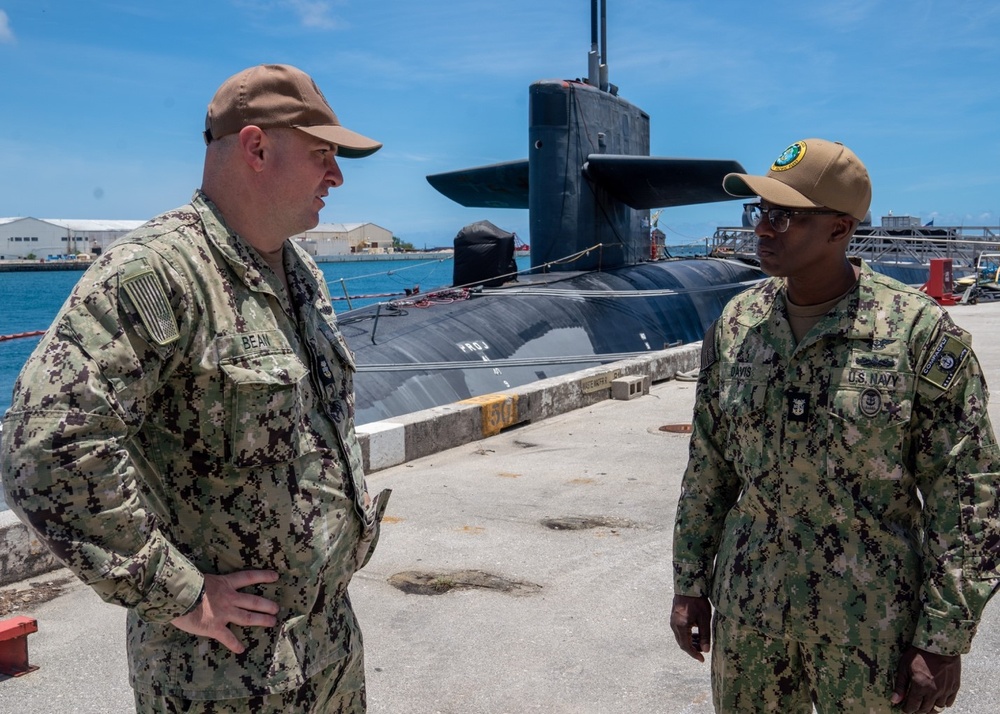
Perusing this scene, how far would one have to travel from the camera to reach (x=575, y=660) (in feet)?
14.1

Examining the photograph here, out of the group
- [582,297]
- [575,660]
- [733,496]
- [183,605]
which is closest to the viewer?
[183,605]

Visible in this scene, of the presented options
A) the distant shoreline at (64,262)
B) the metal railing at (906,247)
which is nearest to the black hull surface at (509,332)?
the metal railing at (906,247)

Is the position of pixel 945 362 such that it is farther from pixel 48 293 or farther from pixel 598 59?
pixel 48 293

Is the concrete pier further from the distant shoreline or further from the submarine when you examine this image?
the distant shoreline

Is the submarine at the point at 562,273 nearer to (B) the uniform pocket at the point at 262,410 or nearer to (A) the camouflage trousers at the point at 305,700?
(A) the camouflage trousers at the point at 305,700

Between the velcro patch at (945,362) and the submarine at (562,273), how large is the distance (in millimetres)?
8679

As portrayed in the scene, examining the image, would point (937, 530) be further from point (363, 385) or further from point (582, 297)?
point (582, 297)

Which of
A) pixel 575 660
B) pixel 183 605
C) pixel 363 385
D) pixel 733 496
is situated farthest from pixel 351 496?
pixel 363 385

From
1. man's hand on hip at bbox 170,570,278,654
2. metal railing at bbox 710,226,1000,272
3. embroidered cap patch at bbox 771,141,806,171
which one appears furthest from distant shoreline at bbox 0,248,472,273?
man's hand on hip at bbox 170,570,278,654

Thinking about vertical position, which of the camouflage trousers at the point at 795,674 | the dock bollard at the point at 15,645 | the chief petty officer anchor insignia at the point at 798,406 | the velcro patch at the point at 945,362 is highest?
the velcro patch at the point at 945,362

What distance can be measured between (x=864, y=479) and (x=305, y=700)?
1502 mm

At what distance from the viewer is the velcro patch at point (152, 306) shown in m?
2.04

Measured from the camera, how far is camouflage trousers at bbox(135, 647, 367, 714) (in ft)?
7.20

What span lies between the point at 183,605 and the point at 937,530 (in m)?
1.78
